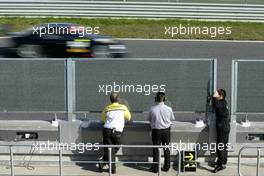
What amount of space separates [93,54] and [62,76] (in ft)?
26.5

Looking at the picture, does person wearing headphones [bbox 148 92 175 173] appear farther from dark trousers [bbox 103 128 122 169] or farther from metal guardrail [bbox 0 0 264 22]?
metal guardrail [bbox 0 0 264 22]

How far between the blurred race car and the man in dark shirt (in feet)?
29.5

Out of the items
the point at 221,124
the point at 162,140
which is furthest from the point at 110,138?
the point at 221,124

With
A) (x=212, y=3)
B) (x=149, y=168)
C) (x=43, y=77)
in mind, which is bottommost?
(x=149, y=168)

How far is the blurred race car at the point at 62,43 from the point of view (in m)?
20.2

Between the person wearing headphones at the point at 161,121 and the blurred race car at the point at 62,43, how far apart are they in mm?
8818

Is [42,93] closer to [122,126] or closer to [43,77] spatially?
[43,77]

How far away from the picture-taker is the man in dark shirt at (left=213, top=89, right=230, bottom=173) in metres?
11.7

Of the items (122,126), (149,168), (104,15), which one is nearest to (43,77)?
(122,126)

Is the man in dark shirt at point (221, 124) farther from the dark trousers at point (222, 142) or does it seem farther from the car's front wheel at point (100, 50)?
the car's front wheel at point (100, 50)


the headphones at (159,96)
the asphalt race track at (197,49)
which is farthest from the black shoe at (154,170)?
the asphalt race track at (197,49)

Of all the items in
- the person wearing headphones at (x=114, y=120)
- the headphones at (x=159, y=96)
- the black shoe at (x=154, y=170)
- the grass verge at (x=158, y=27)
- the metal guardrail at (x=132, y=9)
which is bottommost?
the black shoe at (x=154, y=170)

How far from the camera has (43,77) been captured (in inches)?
479

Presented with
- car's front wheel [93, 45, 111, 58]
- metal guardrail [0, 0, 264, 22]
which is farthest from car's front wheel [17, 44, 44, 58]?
metal guardrail [0, 0, 264, 22]
